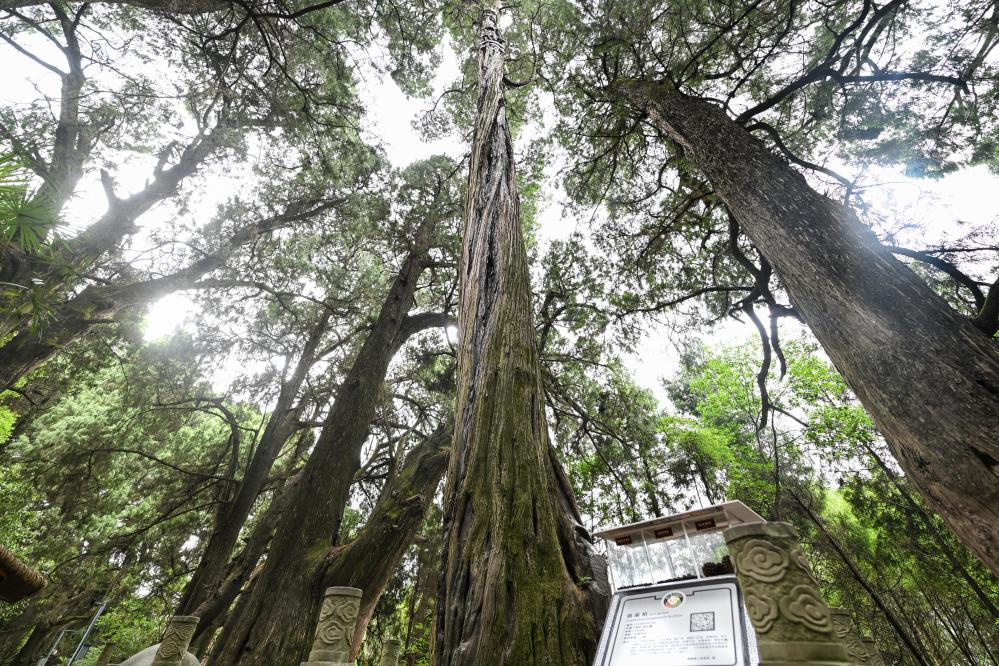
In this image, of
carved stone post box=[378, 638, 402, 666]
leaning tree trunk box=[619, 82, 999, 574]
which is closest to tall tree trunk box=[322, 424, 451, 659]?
leaning tree trunk box=[619, 82, 999, 574]

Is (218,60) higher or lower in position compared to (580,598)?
higher

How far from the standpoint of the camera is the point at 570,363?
709 centimetres

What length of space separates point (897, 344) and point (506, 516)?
207 centimetres

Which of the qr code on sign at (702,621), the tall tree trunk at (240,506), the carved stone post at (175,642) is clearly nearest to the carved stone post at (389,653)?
the tall tree trunk at (240,506)

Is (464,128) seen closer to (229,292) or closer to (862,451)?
(229,292)

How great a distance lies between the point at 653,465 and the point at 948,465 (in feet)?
19.7

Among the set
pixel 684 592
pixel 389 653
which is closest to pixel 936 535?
pixel 684 592

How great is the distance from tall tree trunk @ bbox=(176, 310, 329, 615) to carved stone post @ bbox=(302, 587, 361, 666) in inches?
147

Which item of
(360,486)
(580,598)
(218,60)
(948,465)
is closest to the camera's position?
(580,598)

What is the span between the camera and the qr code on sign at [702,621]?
59.2 inches

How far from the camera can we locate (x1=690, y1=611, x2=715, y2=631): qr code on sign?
1.50 meters

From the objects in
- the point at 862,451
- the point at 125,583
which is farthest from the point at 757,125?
the point at 125,583

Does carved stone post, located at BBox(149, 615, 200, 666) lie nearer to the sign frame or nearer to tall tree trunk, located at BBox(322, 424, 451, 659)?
tall tree trunk, located at BBox(322, 424, 451, 659)

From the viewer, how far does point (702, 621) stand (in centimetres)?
154
